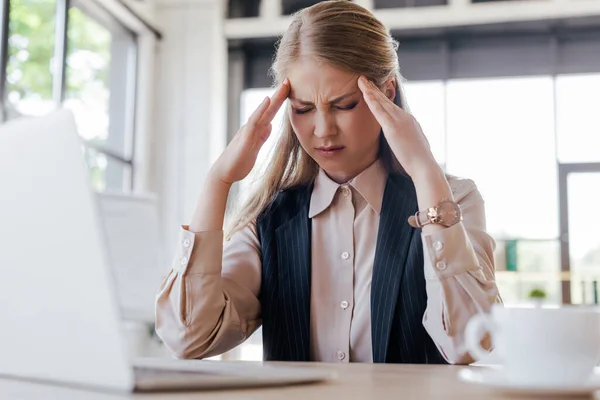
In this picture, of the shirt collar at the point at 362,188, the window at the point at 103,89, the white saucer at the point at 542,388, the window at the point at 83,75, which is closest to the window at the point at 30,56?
the window at the point at 83,75

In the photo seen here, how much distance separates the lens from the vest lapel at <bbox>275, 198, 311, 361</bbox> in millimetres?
1406

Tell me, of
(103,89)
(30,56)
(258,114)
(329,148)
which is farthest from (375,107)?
(103,89)

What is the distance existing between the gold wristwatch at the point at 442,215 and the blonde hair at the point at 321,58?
1.06 ft

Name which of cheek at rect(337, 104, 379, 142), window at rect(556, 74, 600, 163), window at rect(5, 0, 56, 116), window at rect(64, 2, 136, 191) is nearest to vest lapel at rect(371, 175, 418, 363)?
cheek at rect(337, 104, 379, 142)

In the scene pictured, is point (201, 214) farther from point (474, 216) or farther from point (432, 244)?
point (474, 216)

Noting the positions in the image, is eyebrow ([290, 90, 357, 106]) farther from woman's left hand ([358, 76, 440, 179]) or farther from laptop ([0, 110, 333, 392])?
laptop ([0, 110, 333, 392])

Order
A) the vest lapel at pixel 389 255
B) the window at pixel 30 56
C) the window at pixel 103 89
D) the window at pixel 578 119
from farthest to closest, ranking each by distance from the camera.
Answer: the window at pixel 578 119
the window at pixel 103 89
the window at pixel 30 56
the vest lapel at pixel 389 255

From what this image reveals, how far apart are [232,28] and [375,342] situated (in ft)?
Result: 15.4

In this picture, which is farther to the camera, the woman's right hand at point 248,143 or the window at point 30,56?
the window at point 30,56

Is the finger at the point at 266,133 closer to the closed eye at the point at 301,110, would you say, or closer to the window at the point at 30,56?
the closed eye at the point at 301,110

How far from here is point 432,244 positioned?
47.2 inches

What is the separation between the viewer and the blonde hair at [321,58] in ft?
4.79

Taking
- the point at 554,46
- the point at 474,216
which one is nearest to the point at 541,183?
the point at 554,46

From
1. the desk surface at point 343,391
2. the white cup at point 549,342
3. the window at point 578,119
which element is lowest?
the desk surface at point 343,391
